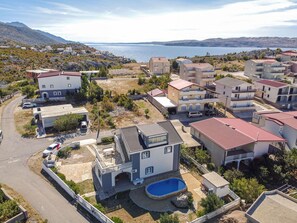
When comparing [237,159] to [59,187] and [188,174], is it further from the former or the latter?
[59,187]

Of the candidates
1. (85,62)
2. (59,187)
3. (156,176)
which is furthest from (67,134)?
(85,62)

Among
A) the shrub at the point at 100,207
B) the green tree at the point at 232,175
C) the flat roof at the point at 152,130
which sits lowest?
the shrub at the point at 100,207

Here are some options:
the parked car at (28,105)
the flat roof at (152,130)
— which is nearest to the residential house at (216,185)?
the flat roof at (152,130)

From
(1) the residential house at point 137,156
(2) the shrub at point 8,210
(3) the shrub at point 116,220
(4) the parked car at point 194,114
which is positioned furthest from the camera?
(4) the parked car at point 194,114

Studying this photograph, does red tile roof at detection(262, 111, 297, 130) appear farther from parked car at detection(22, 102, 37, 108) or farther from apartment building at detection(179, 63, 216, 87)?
parked car at detection(22, 102, 37, 108)

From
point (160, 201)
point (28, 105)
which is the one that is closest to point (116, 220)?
point (160, 201)

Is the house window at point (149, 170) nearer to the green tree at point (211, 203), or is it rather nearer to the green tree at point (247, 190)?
the green tree at point (211, 203)
